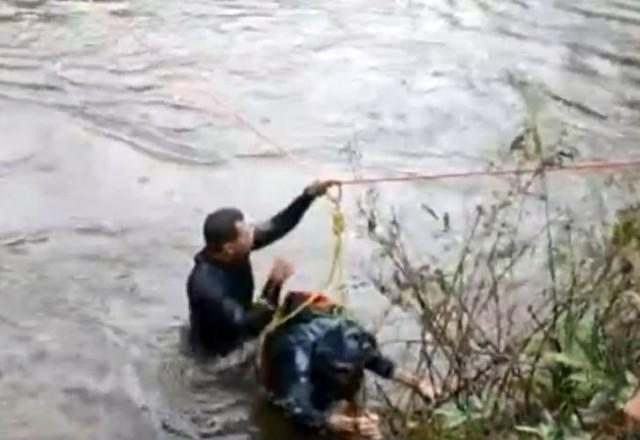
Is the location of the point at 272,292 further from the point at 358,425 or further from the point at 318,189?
the point at 358,425

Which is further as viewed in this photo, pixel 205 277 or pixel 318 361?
pixel 205 277

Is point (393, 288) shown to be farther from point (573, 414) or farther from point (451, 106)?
point (451, 106)

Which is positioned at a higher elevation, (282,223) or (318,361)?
(282,223)

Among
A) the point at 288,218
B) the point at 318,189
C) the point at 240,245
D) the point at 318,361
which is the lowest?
the point at 318,361

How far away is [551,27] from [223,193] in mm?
3574

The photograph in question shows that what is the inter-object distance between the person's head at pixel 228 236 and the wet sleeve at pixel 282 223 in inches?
6.4

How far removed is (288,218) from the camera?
7.04 metres

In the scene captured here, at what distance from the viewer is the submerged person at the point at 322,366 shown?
21.3 ft

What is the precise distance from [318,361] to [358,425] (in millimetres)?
315

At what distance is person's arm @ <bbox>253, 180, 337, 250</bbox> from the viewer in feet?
22.6

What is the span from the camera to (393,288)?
708cm

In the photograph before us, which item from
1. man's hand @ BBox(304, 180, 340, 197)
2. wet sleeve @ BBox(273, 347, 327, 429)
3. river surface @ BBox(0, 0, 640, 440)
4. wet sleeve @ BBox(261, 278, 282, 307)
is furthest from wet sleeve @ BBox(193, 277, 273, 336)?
man's hand @ BBox(304, 180, 340, 197)

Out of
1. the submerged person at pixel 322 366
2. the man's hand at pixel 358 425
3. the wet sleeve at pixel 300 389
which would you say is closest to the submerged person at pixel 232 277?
the submerged person at pixel 322 366

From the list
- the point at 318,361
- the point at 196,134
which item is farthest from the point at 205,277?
the point at 196,134
